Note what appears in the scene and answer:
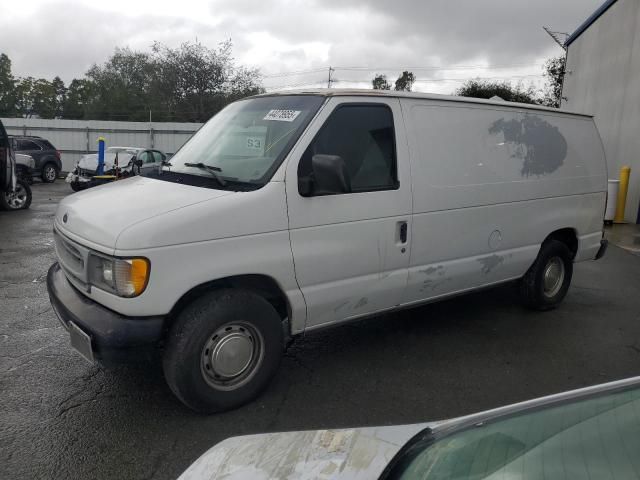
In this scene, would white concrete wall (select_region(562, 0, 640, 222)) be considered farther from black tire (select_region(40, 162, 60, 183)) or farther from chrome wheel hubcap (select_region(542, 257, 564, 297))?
black tire (select_region(40, 162, 60, 183))

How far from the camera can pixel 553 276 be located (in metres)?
5.55

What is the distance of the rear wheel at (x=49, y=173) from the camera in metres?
19.8

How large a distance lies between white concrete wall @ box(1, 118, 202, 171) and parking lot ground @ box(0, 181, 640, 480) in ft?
67.6

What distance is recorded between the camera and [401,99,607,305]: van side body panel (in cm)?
412

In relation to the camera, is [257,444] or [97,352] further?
[97,352]

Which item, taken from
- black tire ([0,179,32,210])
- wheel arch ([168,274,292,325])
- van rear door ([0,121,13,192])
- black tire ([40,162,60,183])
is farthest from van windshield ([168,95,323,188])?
black tire ([40,162,60,183])

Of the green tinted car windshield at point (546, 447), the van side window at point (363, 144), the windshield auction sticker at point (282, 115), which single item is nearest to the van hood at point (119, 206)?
the windshield auction sticker at point (282, 115)

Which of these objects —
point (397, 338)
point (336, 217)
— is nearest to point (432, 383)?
point (397, 338)

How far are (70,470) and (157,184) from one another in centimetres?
184

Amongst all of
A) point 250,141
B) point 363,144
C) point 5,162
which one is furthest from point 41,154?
point 363,144

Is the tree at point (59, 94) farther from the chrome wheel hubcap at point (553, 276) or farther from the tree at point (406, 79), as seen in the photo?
the chrome wheel hubcap at point (553, 276)

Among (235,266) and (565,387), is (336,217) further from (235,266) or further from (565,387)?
(565,387)

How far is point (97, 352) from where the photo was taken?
118 inches

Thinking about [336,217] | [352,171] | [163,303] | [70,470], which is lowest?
[70,470]
